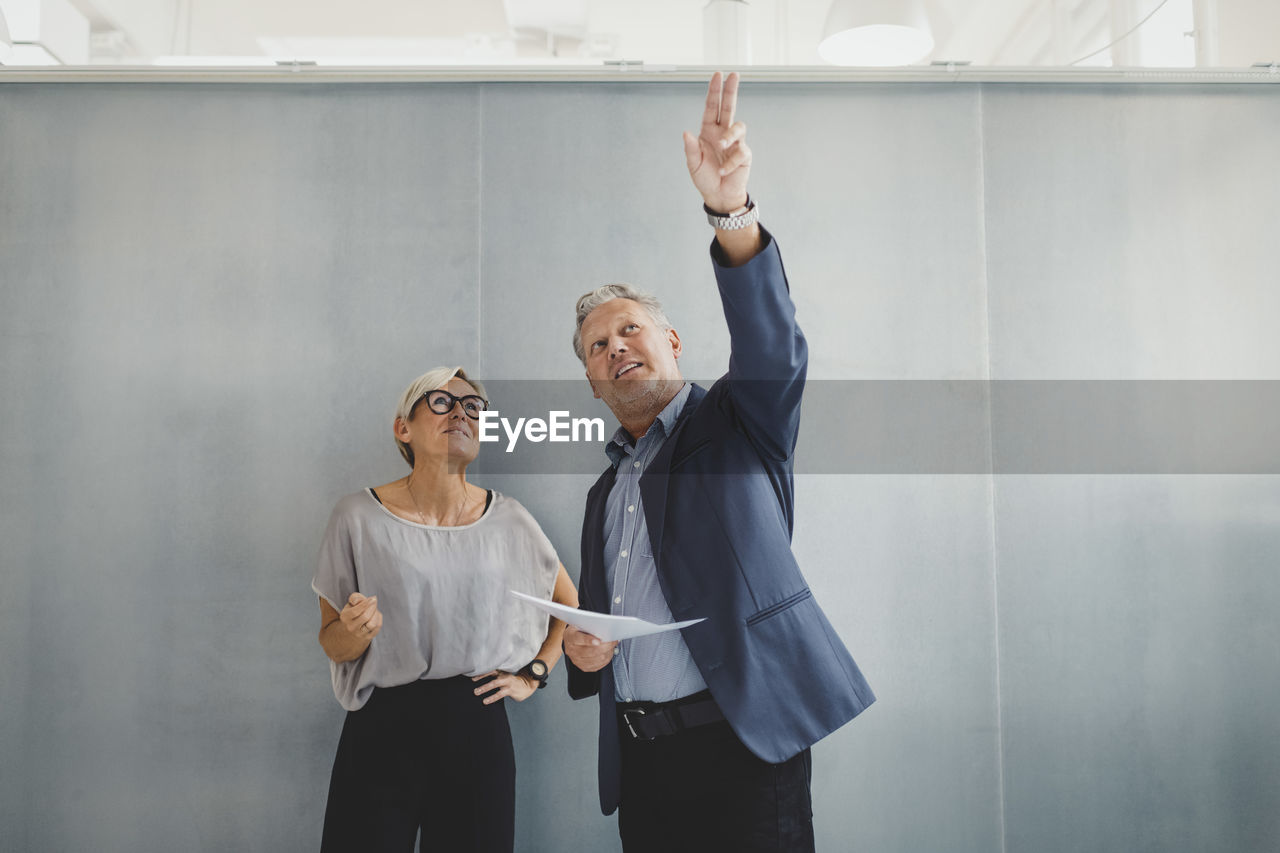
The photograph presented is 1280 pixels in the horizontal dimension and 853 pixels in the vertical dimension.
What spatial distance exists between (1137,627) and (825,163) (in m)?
2.28

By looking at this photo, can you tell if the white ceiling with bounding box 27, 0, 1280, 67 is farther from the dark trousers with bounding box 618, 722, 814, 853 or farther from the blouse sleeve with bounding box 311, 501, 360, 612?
the dark trousers with bounding box 618, 722, 814, 853

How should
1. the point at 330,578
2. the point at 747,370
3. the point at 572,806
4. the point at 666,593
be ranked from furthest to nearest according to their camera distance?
1. the point at 572,806
2. the point at 330,578
3. the point at 666,593
4. the point at 747,370

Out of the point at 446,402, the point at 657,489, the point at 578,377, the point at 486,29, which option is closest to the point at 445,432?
the point at 446,402

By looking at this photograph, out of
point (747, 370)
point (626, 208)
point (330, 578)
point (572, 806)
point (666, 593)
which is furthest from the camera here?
point (626, 208)

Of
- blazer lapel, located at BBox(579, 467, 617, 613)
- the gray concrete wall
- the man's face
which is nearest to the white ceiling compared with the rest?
the gray concrete wall

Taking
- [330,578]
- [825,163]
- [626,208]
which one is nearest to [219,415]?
[330,578]

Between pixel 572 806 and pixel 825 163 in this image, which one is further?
pixel 825 163

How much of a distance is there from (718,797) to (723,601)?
1.37 ft

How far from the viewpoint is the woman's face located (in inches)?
106

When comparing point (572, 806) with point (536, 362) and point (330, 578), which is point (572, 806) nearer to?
point (330, 578)

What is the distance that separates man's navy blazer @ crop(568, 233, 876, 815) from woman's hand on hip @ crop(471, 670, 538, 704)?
104 centimetres

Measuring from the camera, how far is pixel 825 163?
3301 millimetres

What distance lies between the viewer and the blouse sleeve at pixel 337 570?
2.54 metres

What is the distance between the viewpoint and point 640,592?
71.0 inches
